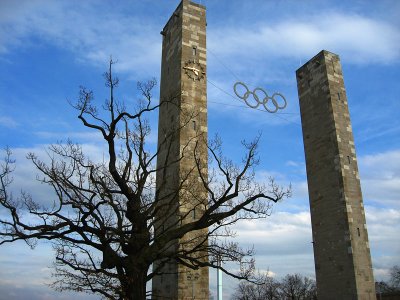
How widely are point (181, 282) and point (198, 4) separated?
65.9ft

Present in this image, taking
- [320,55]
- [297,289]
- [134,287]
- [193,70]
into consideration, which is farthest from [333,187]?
[297,289]

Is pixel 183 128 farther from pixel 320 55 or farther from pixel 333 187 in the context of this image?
pixel 320 55

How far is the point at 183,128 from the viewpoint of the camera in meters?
25.8

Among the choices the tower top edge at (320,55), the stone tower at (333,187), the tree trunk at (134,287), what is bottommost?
the tree trunk at (134,287)

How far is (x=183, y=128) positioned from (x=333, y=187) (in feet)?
45.9

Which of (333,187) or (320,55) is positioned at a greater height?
(320,55)

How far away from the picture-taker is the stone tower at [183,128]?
75.8ft

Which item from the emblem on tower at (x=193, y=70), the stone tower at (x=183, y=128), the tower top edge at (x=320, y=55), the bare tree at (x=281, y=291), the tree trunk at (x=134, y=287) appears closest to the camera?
the tree trunk at (x=134, y=287)

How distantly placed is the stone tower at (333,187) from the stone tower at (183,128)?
11939 mm

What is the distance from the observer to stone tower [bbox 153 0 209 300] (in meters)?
23.1

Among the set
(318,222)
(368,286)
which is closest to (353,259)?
(368,286)

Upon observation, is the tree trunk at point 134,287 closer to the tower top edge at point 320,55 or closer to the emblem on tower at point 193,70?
the emblem on tower at point 193,70

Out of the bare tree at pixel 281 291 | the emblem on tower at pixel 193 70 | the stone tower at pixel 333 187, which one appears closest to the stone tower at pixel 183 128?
the emblem on tower at pixel 193 70

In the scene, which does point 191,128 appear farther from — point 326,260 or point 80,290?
point 326,260
